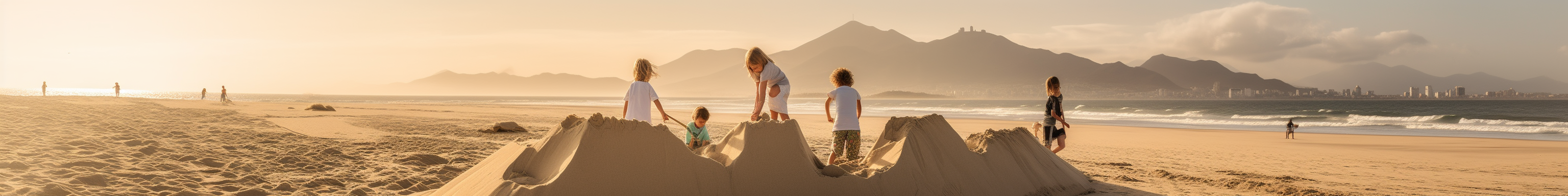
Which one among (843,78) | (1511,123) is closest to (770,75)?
(843,78)

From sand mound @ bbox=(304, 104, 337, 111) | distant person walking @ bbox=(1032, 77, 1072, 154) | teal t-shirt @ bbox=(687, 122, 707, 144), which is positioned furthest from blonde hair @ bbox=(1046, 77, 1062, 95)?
sand mound @ bbox=(304, 104, 337, 111)

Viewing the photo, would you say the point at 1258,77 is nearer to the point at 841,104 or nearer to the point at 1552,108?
the point at 1552,108

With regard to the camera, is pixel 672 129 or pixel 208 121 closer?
pixel 208 121

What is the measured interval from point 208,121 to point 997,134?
43.3 ft

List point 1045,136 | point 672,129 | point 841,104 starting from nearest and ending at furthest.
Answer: point 841,104 < point 1045,136 < point 672,129

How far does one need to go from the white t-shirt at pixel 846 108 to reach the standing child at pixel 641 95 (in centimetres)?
129

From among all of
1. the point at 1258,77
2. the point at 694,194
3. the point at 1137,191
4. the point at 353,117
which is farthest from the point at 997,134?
the point at 1258,77

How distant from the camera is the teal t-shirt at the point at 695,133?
16.8 ft

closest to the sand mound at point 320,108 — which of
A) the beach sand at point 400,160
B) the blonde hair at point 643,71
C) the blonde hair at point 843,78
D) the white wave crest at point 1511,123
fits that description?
the beach sand at point 400,160

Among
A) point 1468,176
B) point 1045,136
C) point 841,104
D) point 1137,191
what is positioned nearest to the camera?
point 841,104

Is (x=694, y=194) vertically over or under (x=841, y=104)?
under

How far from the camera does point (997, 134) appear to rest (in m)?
4.98

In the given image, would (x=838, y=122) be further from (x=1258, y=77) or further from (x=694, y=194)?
(x=1258, y=77)

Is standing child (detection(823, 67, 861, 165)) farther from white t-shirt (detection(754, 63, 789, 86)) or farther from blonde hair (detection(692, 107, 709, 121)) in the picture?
blonde hair (detection(692, 107, 709, 121))
